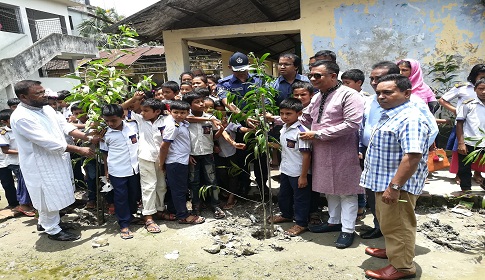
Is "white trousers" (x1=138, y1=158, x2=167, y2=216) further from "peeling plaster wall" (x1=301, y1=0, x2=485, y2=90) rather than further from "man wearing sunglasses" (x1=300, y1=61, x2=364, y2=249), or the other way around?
"peeling plaster wall" (x1=301, y1=0, x2=485, y2=90)

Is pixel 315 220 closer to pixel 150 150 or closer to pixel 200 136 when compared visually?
pixel 200 136

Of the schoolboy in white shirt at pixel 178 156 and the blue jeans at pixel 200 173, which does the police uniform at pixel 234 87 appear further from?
the blue jeans at pixel 200 173

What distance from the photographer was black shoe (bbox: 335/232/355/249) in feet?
10.1

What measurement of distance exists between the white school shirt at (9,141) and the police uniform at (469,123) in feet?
19.0

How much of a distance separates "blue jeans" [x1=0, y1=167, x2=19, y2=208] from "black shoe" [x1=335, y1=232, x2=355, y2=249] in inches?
180

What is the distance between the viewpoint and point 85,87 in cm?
350

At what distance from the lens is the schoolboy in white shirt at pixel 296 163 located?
10.6 feet

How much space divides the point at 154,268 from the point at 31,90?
88.1 inches

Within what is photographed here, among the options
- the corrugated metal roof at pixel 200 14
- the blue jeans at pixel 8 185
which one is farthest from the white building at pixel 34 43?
the blue jeans at pixel 8 185

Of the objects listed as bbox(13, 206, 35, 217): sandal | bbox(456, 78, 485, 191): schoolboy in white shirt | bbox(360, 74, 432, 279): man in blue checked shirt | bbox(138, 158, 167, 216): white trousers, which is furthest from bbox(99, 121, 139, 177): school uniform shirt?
bbox(456, 78, 485, 191): schoolboy in white shirt

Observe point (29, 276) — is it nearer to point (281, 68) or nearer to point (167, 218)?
point (167, 218)

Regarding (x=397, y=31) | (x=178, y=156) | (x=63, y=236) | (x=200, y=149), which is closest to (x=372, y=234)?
(x=200, y=149)

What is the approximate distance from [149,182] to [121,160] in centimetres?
40

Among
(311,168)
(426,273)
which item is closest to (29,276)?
(311,168)
